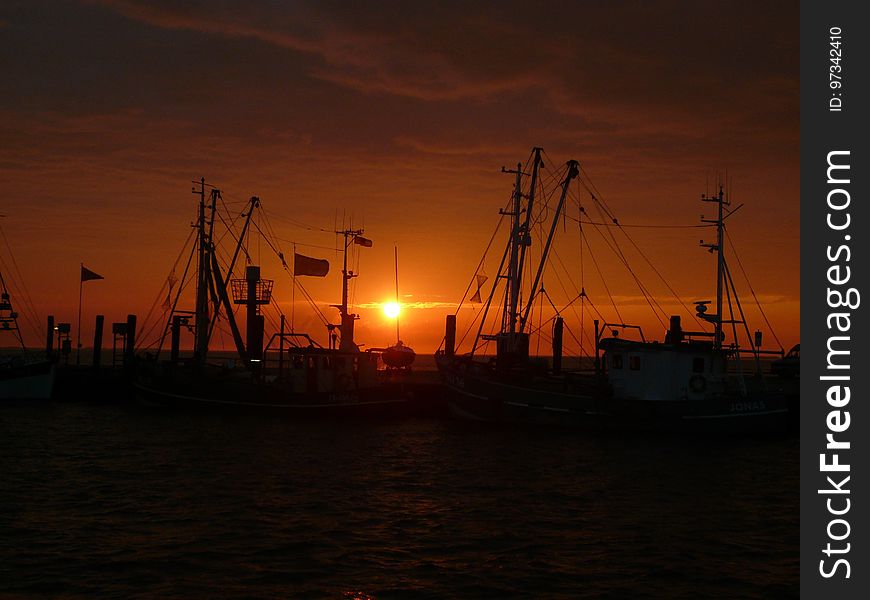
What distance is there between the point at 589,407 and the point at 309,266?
89.5 ft

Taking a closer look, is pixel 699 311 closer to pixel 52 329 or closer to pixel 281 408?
pixel 281 408

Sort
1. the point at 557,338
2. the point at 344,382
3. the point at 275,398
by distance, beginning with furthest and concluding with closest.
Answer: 1. the point at 557,338
2. the point at 344,382
3. the point at 275,398

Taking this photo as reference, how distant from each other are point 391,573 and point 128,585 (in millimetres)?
5368

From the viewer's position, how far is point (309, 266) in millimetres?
65188

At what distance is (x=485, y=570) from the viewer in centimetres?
1895

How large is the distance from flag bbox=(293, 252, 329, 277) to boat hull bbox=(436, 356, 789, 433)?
16857 mm

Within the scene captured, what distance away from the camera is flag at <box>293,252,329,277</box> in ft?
212

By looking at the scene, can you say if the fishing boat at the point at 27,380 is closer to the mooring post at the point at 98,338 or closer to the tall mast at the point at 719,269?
the mooring post at the point at 98,338

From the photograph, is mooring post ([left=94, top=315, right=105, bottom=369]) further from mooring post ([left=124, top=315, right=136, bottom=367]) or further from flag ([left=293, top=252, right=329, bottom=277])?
flag ([left=293, top=252, right=329, bottom=277])

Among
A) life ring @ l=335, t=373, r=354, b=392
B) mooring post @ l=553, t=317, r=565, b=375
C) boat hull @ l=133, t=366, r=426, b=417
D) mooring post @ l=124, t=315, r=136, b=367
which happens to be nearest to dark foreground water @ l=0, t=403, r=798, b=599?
boat hull @ l=133, t=366, r=426, b=417

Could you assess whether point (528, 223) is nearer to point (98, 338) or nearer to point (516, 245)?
point (516, 245)

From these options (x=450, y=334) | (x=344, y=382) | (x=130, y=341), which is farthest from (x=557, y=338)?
(x=130, y=341)

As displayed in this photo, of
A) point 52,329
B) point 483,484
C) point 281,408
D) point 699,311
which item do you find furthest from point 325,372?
point 52,329

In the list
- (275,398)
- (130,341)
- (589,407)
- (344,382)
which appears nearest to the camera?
(589,407)
